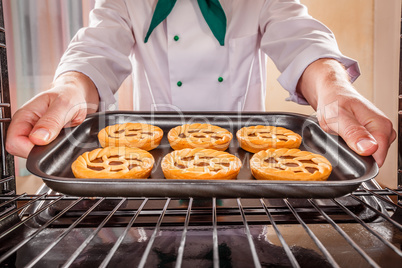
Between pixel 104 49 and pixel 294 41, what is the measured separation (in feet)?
3.36

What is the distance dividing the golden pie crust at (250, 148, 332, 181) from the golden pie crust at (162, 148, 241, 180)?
83 mm

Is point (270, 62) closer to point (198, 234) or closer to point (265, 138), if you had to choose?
point (265, 138)

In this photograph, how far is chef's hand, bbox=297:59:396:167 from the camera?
896 mm

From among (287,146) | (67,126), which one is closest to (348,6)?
(287,146)

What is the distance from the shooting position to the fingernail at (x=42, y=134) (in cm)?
93

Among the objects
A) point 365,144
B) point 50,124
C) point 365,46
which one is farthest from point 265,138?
point 365,46

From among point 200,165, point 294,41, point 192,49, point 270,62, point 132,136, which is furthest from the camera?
point 270,62

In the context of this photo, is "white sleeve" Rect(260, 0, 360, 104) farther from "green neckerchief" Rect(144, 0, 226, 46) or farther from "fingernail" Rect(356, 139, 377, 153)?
"fingernail" Rect(356, 139, 377, 153)

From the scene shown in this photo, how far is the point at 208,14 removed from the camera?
1.70 meters

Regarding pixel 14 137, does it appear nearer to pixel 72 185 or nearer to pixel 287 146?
pixel 72 185

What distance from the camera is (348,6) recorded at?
4051 millimetres

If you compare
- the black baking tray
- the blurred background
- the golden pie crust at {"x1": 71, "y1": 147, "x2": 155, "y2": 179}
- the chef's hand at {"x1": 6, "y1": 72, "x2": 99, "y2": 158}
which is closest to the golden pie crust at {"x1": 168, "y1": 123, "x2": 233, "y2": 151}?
the black baking tray

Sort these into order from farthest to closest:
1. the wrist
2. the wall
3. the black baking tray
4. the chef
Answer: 1. the wall
2. the chef
3. the wrist
4. the black baking tray

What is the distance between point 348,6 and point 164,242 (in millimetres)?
4367
